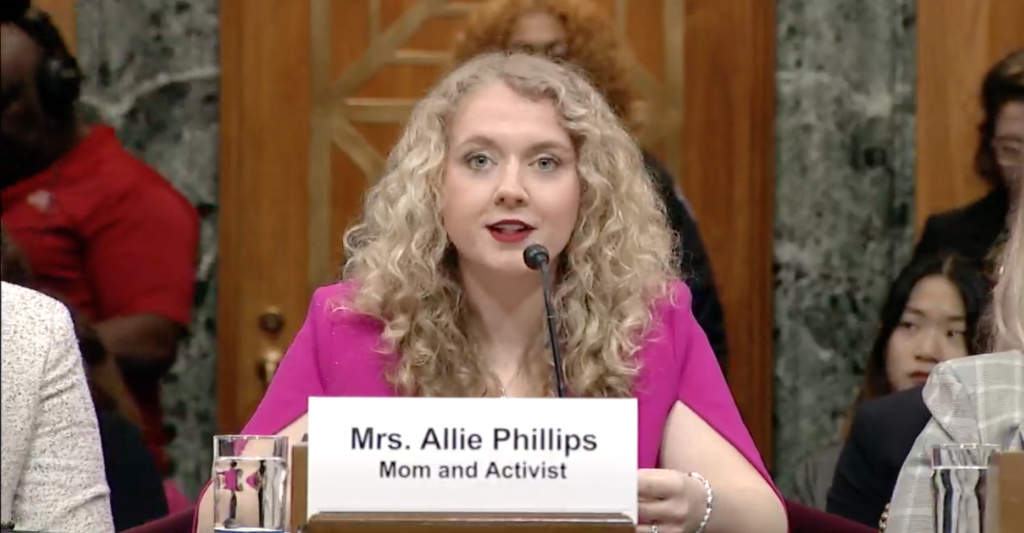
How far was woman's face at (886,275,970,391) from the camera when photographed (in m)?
3.48

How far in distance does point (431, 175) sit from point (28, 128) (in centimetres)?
176

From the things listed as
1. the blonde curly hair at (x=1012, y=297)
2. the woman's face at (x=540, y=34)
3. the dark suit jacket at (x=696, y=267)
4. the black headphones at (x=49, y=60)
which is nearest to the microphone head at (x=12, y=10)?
the black headphones at (x=49, y=60)

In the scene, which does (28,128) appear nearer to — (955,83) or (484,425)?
(955,83)

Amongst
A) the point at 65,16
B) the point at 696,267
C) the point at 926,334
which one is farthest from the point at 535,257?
the point at 65,16

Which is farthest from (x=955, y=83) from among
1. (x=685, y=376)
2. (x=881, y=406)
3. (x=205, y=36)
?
(x=685, y=376)

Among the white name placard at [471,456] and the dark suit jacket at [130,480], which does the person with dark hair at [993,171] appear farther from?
the white name placard at [471,456]

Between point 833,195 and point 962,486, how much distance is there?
2662mm

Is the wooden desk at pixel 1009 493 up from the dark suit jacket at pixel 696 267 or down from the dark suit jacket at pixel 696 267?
down

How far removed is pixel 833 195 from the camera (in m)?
4.19

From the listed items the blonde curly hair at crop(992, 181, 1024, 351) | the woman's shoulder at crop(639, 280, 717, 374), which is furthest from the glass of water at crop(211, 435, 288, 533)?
the blonde curly hair at crop(992, 181, 1024, 351)

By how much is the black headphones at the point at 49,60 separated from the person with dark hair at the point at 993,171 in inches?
79.0

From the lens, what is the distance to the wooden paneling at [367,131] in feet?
13.8

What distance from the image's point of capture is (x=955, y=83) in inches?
165

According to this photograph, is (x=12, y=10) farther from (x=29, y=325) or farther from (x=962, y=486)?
(x=962, y=486)
